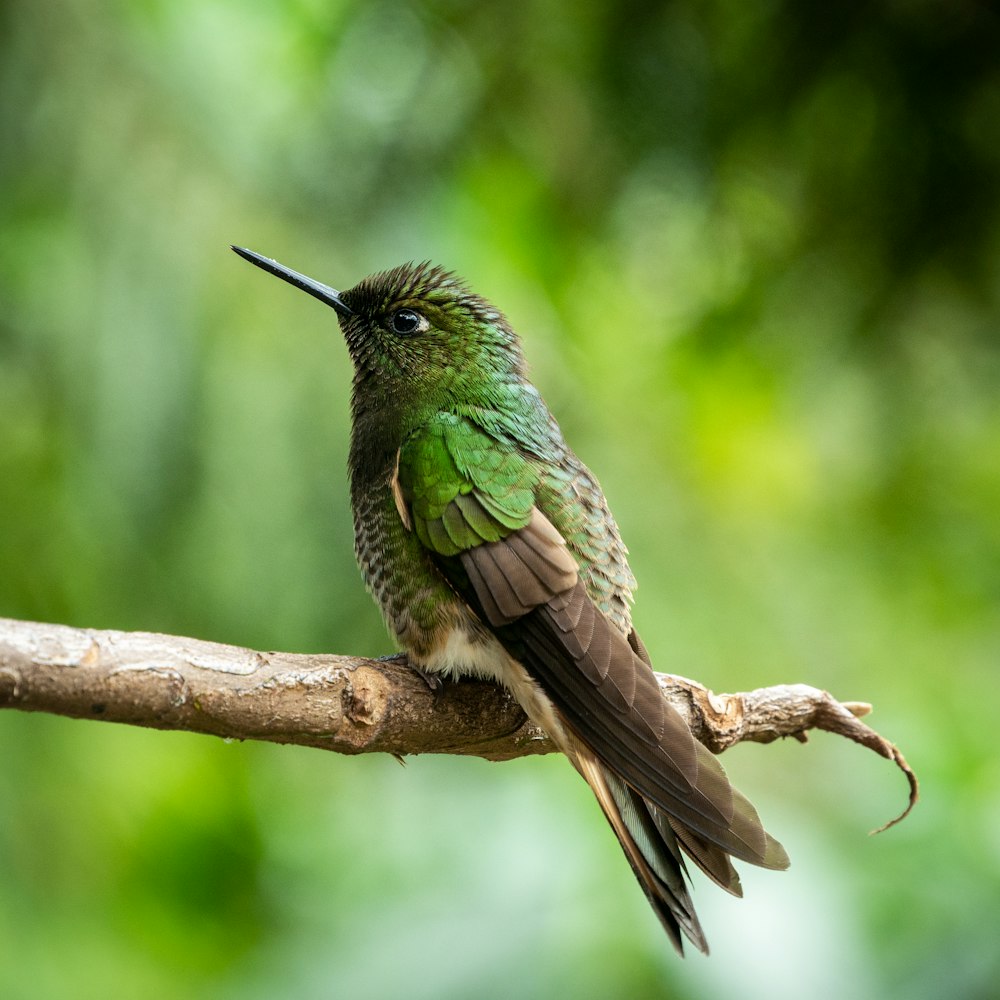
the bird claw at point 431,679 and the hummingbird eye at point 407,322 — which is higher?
the hummingbird eye at point 407,322

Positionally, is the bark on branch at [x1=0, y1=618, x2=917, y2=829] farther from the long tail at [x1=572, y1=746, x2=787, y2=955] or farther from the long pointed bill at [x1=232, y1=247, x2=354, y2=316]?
the long pointed bill at [x1=232, y1=247, x2=354, y2=316]

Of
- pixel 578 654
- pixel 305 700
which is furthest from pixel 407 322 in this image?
pixel 305 700

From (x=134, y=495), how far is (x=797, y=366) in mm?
2753

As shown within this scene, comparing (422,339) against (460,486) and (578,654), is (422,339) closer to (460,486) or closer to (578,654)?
(460,486)

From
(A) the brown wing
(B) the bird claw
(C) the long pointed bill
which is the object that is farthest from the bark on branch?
(C) the long pointed bill

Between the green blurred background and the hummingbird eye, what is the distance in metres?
0.94

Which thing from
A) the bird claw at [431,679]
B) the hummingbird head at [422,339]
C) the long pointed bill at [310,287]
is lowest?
the bird claw at [431,679]

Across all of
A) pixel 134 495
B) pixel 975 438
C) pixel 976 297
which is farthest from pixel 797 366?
pixel 134 495

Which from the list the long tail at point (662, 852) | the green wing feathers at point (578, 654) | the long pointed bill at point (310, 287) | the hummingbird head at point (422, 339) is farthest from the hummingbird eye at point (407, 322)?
the long tail at point (662, 852)

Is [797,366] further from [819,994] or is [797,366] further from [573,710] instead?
[573,710]

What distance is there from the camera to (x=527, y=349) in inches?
175

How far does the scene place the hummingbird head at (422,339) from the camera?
123 inches

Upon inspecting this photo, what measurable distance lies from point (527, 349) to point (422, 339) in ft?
4.05

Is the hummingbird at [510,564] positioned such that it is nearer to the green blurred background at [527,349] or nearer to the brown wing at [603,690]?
the brown wing at [603,690]
